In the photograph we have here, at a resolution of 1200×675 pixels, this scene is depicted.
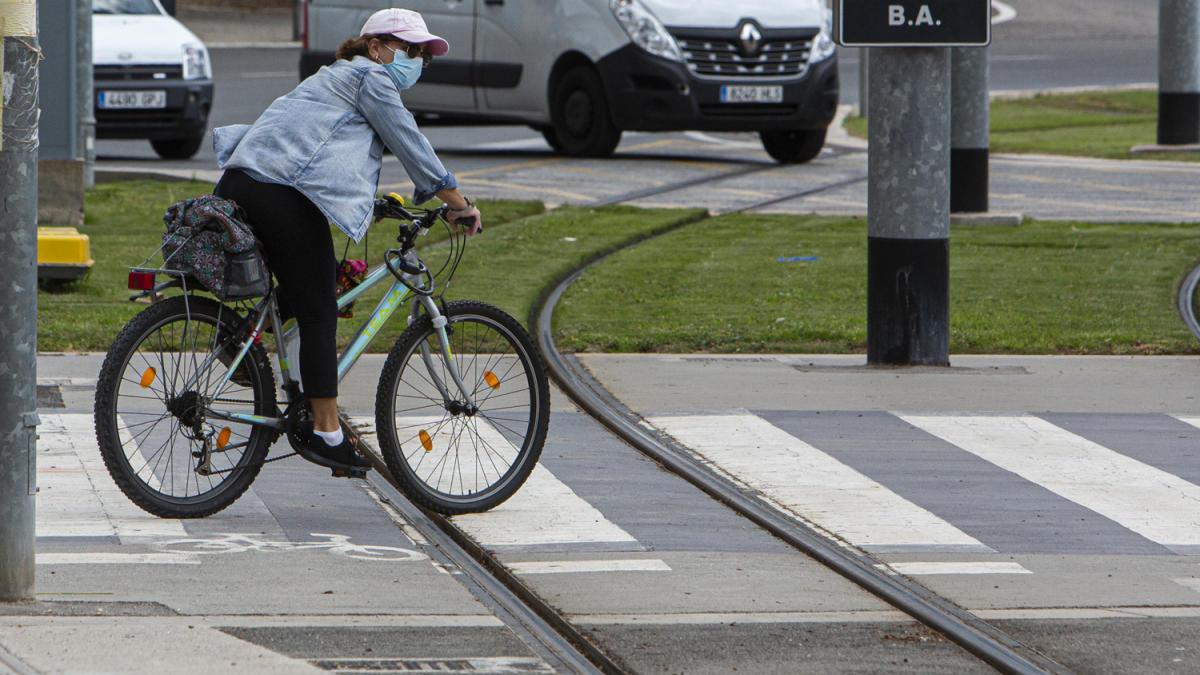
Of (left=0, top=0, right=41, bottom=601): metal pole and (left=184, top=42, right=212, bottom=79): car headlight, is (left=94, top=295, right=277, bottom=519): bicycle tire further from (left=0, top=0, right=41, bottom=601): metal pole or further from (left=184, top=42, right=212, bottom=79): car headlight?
(left=184, top=42, right=212, bottom=79): car headlight

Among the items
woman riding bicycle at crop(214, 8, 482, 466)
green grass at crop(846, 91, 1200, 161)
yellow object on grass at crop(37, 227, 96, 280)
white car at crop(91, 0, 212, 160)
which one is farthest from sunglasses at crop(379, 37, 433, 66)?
green grass at crop(846, 91, 1200, 161)

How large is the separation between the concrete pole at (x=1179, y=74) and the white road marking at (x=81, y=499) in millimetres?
15996

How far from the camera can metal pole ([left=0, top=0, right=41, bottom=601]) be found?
5.36 metres

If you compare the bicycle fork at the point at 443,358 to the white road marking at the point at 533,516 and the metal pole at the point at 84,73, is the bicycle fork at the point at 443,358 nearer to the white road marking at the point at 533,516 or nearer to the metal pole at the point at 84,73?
the white road marking at the point at 533,516

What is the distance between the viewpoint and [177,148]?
19.8m

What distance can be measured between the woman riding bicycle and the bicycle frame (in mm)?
74

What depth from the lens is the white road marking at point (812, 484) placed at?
6.52 m

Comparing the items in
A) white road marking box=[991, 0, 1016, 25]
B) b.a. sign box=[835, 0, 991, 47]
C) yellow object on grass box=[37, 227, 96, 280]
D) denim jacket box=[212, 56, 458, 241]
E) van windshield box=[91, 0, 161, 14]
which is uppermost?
white road marking box=[991, 0, 1016, 25]

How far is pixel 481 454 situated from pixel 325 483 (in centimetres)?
51

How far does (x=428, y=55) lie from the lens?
6.72m

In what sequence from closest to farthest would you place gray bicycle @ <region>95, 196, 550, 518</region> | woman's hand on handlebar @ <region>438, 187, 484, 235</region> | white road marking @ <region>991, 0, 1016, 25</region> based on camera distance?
gray bicycle @ <region>95, 196, 550, 518</region>
woman's hand on handlebar @ <region>438, 187, 484, 235</region>
white road marking @ <region>991, 0, 1016, 25</region>

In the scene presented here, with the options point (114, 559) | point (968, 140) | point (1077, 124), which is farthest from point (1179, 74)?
point (114, 559)

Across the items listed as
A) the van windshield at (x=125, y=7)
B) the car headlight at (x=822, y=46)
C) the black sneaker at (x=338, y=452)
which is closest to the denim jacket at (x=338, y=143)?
the black sneaker at (x=338, y=452)

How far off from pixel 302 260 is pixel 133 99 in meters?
12.5
